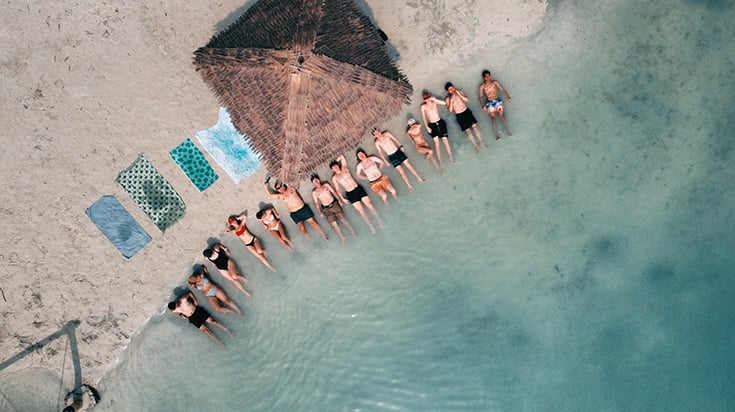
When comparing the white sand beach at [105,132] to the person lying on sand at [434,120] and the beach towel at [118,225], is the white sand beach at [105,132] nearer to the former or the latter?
the beach towel at [118,225]

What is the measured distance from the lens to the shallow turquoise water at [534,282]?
24.2 ft

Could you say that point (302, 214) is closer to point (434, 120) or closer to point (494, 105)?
point (434, 120)

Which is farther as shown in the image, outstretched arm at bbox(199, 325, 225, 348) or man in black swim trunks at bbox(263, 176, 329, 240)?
outstretched arm at bbox(199, 325, 225, 348)

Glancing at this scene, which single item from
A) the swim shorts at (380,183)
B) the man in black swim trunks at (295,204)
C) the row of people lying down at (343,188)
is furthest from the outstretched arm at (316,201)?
the swim shorts at (380,183)

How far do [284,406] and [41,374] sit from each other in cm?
373

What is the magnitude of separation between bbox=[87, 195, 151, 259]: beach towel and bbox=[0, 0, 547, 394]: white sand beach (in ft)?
0.29

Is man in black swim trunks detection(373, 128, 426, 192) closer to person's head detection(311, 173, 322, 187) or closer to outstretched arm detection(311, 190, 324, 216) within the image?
person's head detection(311, 173, 322, 187)

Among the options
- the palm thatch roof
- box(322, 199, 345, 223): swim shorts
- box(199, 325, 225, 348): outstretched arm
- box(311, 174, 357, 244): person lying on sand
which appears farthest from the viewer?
box(199, 325, 225, 348): outstretched arm

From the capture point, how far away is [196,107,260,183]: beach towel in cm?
711

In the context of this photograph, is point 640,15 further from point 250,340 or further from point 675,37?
point 250,340

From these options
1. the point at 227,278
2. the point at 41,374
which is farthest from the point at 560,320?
the point at 41,374

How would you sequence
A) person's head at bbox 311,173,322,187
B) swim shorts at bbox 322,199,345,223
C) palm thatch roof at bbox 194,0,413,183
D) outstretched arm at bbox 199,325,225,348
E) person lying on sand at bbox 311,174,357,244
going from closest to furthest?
palm thatch roof at bbox 194,0,413,183, person's head at bbox 311,173,322,187, person lying on sand at bbox 311,174,357,244, swim shorts at bbox 322,199,345,223, outstretched arm at bbox 199,325,225,348

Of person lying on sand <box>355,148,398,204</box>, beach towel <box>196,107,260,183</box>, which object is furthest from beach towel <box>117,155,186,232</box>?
person lying on sand <box>355,148,398,204</box>

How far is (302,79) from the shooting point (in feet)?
17.5
